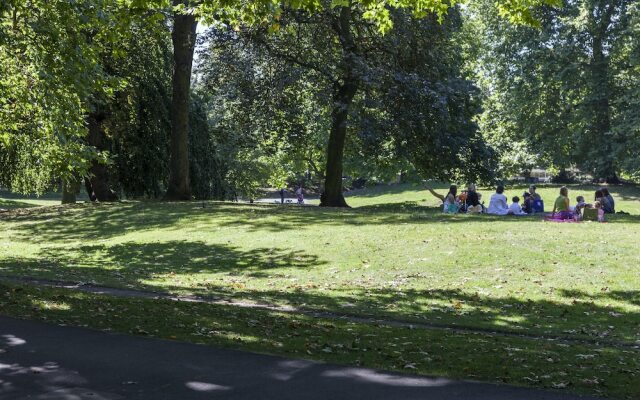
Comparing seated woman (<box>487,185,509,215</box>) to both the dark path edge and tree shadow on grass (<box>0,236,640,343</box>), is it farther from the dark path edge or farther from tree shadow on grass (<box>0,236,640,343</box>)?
the dark path edge

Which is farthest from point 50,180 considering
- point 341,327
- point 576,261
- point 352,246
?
point 341,327

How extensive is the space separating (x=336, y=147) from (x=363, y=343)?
2239cm

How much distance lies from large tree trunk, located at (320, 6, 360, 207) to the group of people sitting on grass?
16.4 ft

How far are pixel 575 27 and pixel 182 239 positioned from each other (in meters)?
35.1

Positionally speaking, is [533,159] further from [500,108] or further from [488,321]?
[488,321]

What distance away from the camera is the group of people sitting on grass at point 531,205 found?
23.6 meters

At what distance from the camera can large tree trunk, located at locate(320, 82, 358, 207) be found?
A: 1185 inches

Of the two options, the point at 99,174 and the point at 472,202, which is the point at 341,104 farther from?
the point at 99,174

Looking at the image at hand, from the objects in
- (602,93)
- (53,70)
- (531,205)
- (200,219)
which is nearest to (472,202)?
(531,205)

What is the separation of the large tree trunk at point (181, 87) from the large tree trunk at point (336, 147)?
219 inches

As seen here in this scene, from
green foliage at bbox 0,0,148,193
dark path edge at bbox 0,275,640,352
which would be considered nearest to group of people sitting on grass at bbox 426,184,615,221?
green foliage at bbox 0,0,148,193

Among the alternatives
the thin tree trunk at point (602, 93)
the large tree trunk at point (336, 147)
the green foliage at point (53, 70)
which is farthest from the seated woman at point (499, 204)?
the thin tree trunk at point (602, 93)

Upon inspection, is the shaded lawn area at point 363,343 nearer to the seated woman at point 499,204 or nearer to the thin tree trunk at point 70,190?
the seated woman at point 499,204

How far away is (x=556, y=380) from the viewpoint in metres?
7.70
